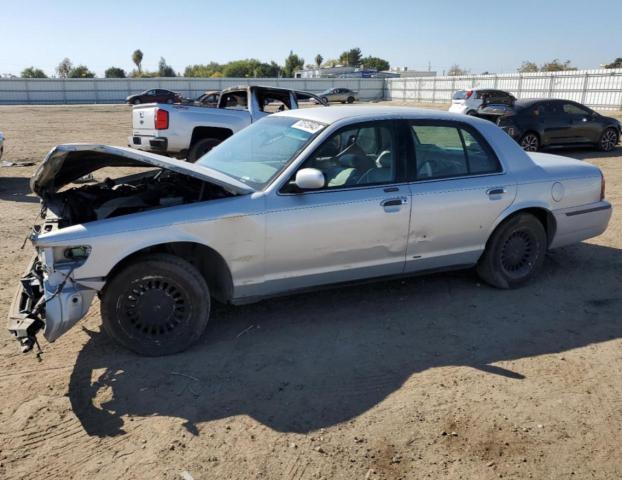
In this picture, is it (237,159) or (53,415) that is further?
(237,159)

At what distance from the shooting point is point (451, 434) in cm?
318

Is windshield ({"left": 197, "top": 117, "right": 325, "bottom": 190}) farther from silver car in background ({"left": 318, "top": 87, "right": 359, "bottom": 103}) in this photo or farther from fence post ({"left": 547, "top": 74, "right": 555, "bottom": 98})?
silver car in background ({"left": 318, "top": 87, "right": 359, "bottom": 103})

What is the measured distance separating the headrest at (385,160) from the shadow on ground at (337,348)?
1.24 m

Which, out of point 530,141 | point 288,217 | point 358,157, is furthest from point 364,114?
point 530,141

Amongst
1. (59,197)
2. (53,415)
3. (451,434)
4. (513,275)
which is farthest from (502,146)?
(53,415)

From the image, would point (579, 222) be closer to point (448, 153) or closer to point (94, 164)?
point (448, 153)

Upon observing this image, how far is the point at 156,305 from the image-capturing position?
392 cm

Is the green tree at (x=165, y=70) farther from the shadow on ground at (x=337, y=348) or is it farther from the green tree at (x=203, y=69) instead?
the shadow on ground at (x=337, y=348)

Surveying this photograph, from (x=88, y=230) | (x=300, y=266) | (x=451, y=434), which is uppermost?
(x=88, y=230)

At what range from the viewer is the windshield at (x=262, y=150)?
4.39m

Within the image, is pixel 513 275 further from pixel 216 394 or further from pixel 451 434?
pixel 216 394

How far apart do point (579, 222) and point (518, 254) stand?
30.8 inches

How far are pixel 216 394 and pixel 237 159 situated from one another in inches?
84.6

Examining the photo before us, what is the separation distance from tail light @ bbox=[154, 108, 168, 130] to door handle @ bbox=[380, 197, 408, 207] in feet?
22.6
